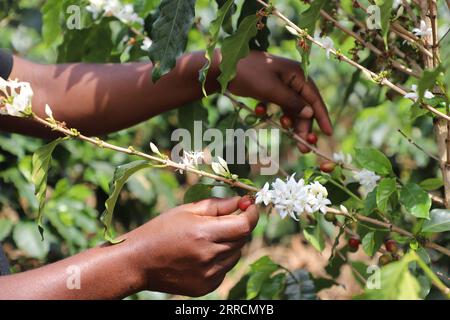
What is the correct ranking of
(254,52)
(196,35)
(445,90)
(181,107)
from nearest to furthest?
(445,90) → (254,52) → (181,107) → (196,35)

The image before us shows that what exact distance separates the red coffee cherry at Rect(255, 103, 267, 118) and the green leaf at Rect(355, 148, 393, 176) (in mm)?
285

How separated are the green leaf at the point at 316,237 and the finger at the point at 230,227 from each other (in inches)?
8.6

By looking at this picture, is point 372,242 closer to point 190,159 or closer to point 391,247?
point 391,247

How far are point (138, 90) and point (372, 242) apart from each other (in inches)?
24.8

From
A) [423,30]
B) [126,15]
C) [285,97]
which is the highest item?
[423,30]

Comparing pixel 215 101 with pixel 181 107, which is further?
pixel 215 101

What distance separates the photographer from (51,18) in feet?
5.75

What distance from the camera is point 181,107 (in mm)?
1714

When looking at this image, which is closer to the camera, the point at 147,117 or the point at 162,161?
the point at 162,161

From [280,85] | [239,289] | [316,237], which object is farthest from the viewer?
[239,289]

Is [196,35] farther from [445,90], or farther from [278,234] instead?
[445,90]

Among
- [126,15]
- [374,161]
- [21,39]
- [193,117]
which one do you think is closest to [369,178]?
[374,161]

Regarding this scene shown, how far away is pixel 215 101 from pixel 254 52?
1.60 m
